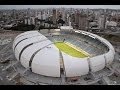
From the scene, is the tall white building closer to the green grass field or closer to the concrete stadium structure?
the concrete stadium structure

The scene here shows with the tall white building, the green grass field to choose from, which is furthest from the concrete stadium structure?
the tall white building

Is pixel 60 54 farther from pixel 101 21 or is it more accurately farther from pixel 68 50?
pixel 101 21

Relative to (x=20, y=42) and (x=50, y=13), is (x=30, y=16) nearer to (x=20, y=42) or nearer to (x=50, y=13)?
(x=50, y=13)

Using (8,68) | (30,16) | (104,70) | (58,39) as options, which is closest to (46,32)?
(58,39)

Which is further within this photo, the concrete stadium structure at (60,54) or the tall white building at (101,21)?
the tall white building at (101,21)

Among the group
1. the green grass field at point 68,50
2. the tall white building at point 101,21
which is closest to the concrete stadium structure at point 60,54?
the green grass field at point 68,50

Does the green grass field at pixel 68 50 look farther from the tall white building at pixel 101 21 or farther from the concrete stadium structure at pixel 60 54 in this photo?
the tall white building at pixel 101 21

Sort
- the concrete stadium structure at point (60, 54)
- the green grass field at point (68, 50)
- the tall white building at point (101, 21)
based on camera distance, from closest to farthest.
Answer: the concrete stadium structure at point (60, 54) → the tall white building at point (101, 21) → the green grass field at point (68, 50)

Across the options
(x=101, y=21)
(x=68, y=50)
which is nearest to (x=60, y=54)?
(x=68, y=50)
